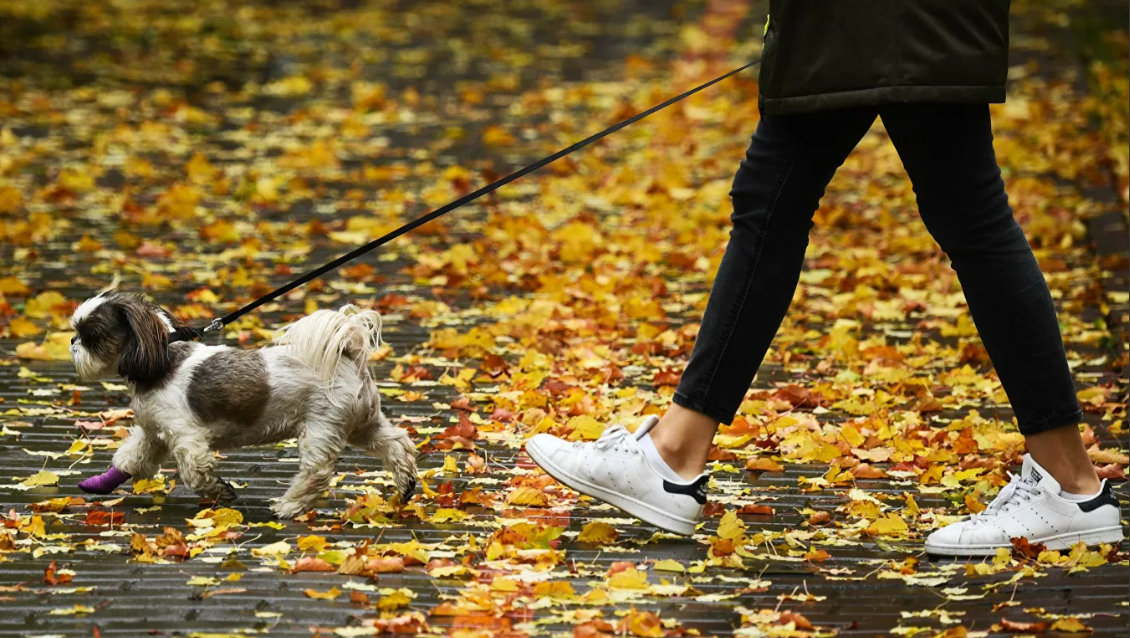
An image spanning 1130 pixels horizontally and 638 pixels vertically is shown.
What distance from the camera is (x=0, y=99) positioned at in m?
12.0

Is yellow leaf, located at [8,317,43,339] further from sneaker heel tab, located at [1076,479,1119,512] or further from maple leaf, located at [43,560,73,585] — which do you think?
sneaker heel tab, located at [1076,479,1119,512]

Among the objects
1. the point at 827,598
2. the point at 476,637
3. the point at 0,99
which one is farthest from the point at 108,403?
the point at 0,99

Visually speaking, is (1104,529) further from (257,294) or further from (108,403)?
(257,294)

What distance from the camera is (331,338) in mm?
4371

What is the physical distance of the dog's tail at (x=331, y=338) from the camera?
4.38 m

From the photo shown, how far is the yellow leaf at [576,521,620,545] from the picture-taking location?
4.25m

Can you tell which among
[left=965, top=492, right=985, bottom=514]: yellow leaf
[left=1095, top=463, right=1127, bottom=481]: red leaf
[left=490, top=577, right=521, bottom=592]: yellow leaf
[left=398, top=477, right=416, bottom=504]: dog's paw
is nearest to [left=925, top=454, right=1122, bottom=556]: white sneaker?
[left=965, top=492, right=985, bottom=514]: yellow leaf

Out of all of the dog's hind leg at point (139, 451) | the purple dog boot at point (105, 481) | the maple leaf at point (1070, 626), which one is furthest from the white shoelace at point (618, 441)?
the purple dog boot at point (105, 481)

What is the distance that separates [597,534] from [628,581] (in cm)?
40

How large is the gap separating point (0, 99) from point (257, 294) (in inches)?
237

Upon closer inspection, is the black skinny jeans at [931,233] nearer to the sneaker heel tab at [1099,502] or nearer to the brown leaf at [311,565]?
the sneaker heel tab at [1099,502]

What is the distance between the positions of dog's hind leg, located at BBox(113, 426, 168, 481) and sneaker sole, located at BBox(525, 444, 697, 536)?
118cm

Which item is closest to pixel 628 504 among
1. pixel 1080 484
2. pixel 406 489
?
pixel 406 489

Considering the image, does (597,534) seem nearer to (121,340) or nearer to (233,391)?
(233,391)
